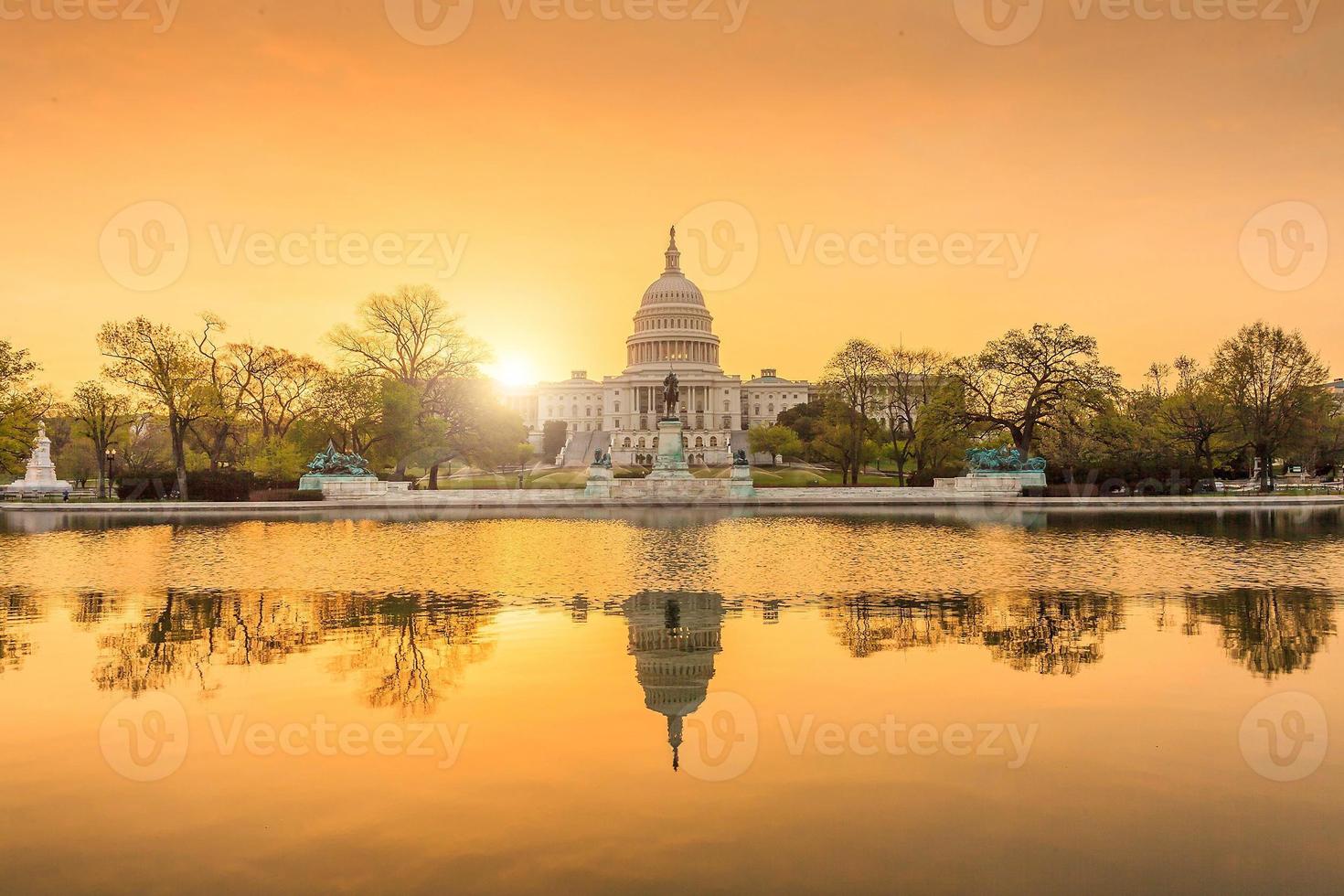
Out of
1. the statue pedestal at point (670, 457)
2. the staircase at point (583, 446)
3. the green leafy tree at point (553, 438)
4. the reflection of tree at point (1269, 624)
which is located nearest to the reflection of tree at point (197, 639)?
the reflection of tree at point (1269, 624)

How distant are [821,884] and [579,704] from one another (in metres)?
5.01

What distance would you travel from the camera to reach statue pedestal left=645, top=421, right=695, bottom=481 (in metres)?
60.3

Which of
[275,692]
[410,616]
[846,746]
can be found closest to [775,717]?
[846,746]

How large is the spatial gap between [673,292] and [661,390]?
18.9 m

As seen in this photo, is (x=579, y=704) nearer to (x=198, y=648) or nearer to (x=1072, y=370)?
(x=198, y=648)

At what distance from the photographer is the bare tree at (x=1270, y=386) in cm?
6394

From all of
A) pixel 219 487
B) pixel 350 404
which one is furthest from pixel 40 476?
pixel 350 404

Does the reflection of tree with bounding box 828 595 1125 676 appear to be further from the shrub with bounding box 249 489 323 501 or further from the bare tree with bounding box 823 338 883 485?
the bare tree with bounding box 823 338 883 485

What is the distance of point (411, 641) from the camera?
15.3 m

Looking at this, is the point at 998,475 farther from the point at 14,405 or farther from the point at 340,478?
the point at 14,405

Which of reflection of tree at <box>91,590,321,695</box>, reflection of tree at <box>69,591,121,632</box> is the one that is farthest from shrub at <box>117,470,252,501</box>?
reflection of tree at <box>91,590,321,695</box>

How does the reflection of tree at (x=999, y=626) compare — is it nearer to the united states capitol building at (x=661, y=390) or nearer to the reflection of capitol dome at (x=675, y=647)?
the reflection of capitol dome at (x=675, y=647)

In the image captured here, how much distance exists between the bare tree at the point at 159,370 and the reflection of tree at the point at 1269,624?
5558 centimetres

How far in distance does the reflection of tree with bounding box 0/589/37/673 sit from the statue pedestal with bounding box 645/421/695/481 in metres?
41.1
